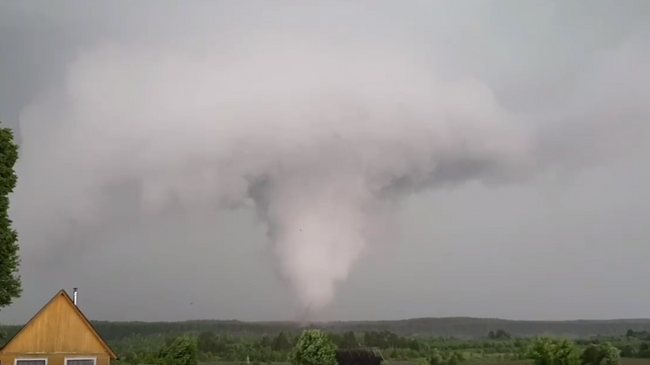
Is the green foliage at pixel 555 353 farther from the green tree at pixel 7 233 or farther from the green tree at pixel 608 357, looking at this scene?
the green tree at pixel 7 233

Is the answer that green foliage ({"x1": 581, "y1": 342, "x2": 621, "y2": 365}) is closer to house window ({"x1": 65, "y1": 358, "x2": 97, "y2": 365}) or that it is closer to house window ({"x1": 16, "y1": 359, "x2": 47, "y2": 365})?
house window ({"x1": 65, "y1": 358, "x2": 97, "y2": 365})

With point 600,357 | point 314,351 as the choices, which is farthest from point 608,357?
point 314,351

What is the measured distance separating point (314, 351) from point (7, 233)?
34.2 metres

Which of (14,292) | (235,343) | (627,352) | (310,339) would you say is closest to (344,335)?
(235,343)

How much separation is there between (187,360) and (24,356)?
92.2 ft

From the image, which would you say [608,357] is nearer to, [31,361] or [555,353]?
[555,353]

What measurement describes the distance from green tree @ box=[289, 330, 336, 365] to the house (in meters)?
30.3

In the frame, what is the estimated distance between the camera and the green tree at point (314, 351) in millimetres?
63125

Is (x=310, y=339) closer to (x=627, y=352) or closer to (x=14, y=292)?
(x=14, y=292)

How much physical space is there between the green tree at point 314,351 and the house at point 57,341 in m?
30.3

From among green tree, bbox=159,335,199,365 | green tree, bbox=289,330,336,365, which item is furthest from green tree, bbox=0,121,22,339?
green tree, bbox=289,330,336,365

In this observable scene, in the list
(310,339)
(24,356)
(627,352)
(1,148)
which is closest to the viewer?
(24,356)

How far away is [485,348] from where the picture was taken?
150 metres

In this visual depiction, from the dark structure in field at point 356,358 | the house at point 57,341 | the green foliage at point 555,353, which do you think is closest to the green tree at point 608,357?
the green foliage at point 555,353
